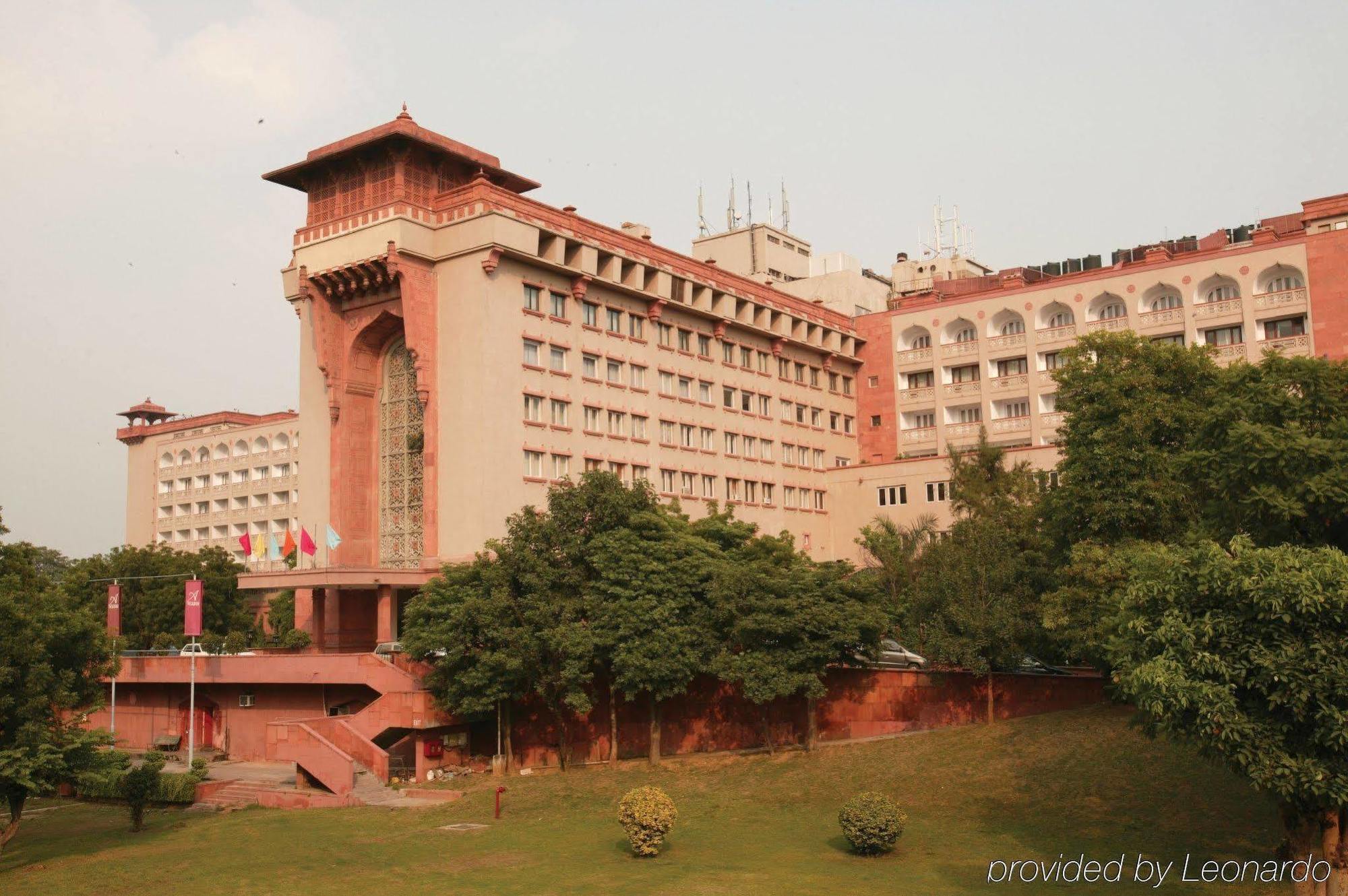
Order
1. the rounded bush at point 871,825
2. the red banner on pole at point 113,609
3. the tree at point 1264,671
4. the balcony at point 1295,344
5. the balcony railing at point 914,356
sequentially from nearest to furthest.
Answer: the tree at point 1264,671 → the rounded bush at point 871,825 → the red banner on pole at point 113,609 → the balcony at point 1295,344 → the balcony railing at point 914,356

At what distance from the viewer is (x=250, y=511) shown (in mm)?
111312

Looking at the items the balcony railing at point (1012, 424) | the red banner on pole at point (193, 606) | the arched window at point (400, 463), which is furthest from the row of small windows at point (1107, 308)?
the red banner on pole at point (193, 606)

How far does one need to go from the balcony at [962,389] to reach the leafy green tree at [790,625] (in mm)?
34982

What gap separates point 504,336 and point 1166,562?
122 feet

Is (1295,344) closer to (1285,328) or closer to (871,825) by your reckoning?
(1285,328)

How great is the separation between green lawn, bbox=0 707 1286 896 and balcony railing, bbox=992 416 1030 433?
3517cm

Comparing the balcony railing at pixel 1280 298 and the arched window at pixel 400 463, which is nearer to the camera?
the arched window at pixel 400 463

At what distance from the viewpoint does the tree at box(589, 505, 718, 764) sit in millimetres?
42812

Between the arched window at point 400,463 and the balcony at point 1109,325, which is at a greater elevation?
the balcony at point 1109,325

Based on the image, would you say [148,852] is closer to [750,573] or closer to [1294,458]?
[750,573]

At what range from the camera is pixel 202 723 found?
55.0 metres

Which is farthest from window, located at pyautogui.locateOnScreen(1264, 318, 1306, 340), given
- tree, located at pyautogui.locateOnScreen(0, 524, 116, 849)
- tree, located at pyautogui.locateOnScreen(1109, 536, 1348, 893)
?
tree, located at pyautogui.locateOnScreen(0, 524, 116, 849)

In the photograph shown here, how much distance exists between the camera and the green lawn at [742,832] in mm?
27453

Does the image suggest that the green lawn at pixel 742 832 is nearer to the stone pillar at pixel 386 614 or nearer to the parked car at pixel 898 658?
the parked car at pixel 898 658
